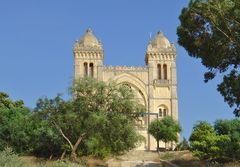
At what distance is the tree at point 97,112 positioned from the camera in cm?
2634

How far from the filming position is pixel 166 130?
45.1m

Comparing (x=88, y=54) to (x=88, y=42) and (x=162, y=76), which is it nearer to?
(x=88, y=42)

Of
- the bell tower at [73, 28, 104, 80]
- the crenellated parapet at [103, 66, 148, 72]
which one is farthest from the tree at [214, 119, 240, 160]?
the bell tower at [73, 28, 104, 80]

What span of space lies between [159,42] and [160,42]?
14 cm

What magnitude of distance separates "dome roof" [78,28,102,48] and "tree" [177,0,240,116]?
45.1 m

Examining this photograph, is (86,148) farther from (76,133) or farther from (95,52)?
(95,52)

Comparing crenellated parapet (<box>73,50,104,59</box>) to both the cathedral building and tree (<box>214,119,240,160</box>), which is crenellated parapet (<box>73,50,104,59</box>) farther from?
tree (<box>214,119,240,160</box>)

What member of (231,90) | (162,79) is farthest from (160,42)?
(231,90)

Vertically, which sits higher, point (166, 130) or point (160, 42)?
point (160, 42)

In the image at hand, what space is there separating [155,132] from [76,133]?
1848 cm

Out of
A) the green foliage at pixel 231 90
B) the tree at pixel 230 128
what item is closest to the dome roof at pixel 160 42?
the tree at pixel 230 128

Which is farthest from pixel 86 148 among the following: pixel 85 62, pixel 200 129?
pixel 85 62

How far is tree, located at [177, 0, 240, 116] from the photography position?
60.2 ft

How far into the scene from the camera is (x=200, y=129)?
32.3 metres
